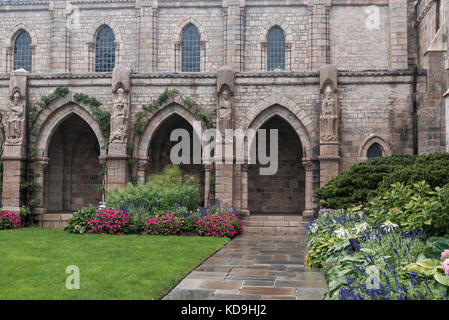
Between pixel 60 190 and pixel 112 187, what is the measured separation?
488 cm

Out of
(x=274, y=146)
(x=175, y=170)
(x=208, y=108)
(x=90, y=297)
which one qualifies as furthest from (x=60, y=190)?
(x=90, y=297)

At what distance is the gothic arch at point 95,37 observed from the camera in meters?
25.2

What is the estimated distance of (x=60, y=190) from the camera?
69.7ft

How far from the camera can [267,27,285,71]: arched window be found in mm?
24703

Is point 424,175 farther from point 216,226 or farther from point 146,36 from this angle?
point 146,36

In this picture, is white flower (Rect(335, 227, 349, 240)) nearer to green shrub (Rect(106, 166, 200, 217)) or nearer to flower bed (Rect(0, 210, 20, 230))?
green shrub (Rect(106, 166, 200, 217))

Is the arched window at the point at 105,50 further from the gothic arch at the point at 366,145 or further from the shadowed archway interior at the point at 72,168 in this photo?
the gothic arch at the point at 366,145

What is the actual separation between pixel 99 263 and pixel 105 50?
1939cm

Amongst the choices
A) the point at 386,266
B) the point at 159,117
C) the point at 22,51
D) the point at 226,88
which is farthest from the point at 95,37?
the point at 386,266

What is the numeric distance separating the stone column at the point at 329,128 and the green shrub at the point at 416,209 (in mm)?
8039

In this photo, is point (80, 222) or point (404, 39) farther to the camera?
point (404, 39)

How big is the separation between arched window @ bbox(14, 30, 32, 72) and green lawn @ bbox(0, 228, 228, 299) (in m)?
15.4

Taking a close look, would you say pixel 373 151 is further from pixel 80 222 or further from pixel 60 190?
pixel 60 190

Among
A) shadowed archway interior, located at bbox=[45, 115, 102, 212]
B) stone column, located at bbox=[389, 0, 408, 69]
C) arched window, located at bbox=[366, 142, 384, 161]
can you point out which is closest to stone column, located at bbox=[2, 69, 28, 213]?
shadowed archway interior, located at bbox=[45, 115, 102, 212]
